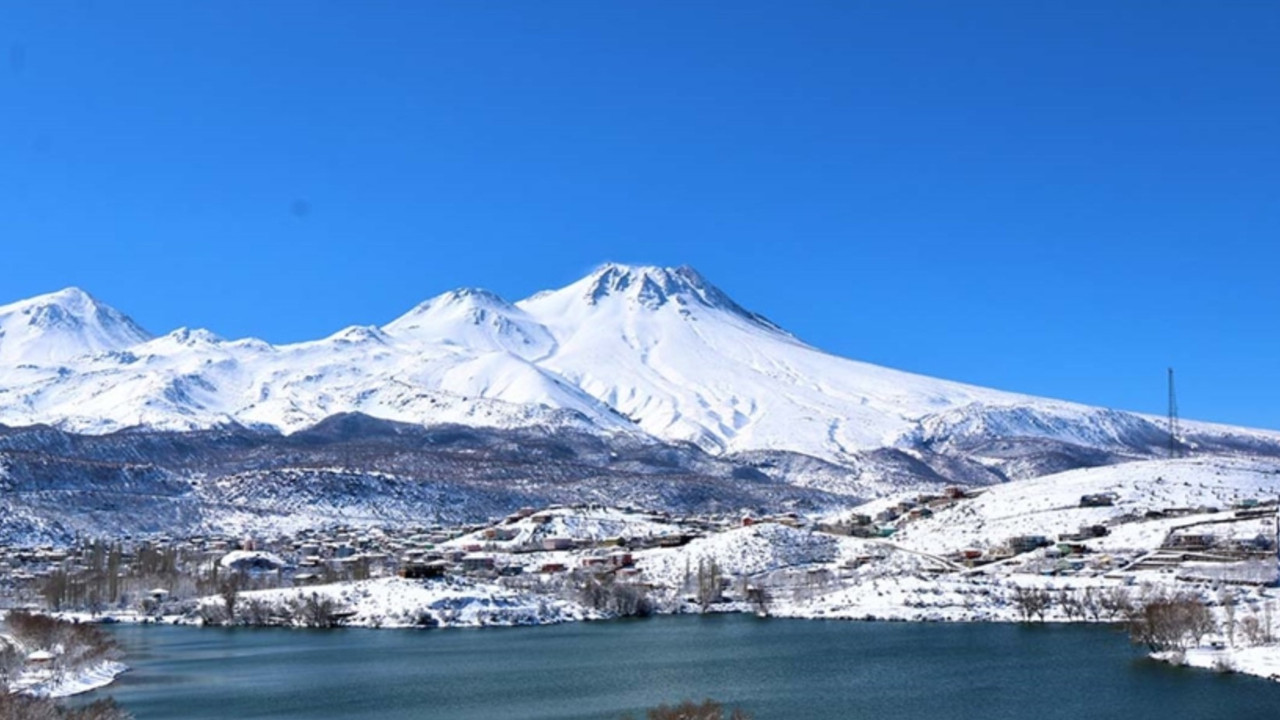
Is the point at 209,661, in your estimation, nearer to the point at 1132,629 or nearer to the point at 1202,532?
the point at 1132,629

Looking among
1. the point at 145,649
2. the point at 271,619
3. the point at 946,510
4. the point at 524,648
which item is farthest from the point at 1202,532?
the point at 145,649

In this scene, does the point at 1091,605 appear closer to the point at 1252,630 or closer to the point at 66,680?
the point at 1252,630

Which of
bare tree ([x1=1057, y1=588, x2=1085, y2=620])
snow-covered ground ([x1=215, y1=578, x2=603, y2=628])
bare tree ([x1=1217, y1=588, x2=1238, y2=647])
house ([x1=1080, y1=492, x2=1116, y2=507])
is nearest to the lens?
bare tree ([x1=1217, y1=588, x2=1238, y2=647])

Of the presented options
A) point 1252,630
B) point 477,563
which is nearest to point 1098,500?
point 477,563

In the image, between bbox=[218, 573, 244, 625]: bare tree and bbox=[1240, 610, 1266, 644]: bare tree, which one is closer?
bbox=[1240, 610, 1266, 644]: bare tree

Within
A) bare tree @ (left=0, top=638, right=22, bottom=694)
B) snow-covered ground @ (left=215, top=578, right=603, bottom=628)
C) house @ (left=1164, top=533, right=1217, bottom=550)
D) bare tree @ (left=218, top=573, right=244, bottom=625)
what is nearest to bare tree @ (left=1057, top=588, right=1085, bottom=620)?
house @ (left=1164, top=533, right=1217, bottom=550)

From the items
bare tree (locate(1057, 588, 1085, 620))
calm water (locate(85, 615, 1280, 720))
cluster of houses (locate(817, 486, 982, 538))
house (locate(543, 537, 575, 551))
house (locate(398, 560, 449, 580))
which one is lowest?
calm water (locate(85, 615, 1280, 720))

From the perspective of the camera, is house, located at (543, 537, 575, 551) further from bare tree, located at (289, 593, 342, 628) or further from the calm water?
the calm water

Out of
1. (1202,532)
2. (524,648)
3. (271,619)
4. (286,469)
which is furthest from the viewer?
(286,469)
